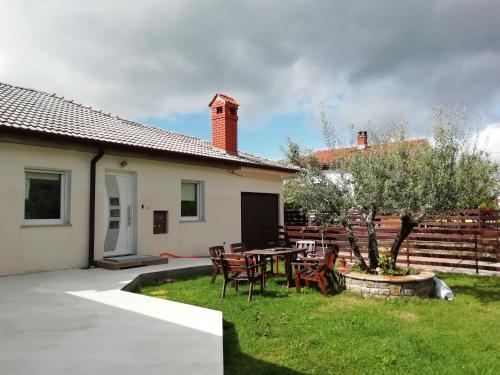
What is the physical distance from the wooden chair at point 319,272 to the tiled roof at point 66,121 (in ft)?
17.3

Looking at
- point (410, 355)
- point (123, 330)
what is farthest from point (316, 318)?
point (123, 330)

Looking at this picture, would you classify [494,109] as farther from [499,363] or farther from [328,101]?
[499,363]

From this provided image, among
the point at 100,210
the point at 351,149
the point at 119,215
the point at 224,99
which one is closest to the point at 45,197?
the point at 100,210

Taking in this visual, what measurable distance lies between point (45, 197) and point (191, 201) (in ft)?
15.0

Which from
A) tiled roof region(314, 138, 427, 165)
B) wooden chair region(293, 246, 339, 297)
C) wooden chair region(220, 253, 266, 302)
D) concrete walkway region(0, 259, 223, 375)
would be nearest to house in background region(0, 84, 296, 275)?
concrete walkway region(0, 259, 223, 375)

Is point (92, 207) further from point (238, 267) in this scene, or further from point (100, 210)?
point (238, 267)

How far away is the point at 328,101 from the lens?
Result: 818cm

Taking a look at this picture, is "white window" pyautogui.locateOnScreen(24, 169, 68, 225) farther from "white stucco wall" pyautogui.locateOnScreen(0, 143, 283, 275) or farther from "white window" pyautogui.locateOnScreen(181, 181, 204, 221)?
"white window" pyautogui.locateOnScreen(181, 181, 204, 221)

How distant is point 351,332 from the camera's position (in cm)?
486

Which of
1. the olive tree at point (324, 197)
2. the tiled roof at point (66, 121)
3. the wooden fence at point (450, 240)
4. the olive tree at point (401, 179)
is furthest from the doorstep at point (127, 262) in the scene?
the wooden fence at point (450, 240)

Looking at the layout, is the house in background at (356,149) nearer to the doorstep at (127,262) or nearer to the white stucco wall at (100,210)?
the doorstep at (127,262)

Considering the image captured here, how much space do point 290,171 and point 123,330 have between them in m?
11.9

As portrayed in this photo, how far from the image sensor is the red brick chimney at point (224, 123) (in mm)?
14609

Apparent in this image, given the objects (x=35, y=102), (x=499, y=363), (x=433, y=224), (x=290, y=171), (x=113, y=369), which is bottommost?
(x=499, y=363)
